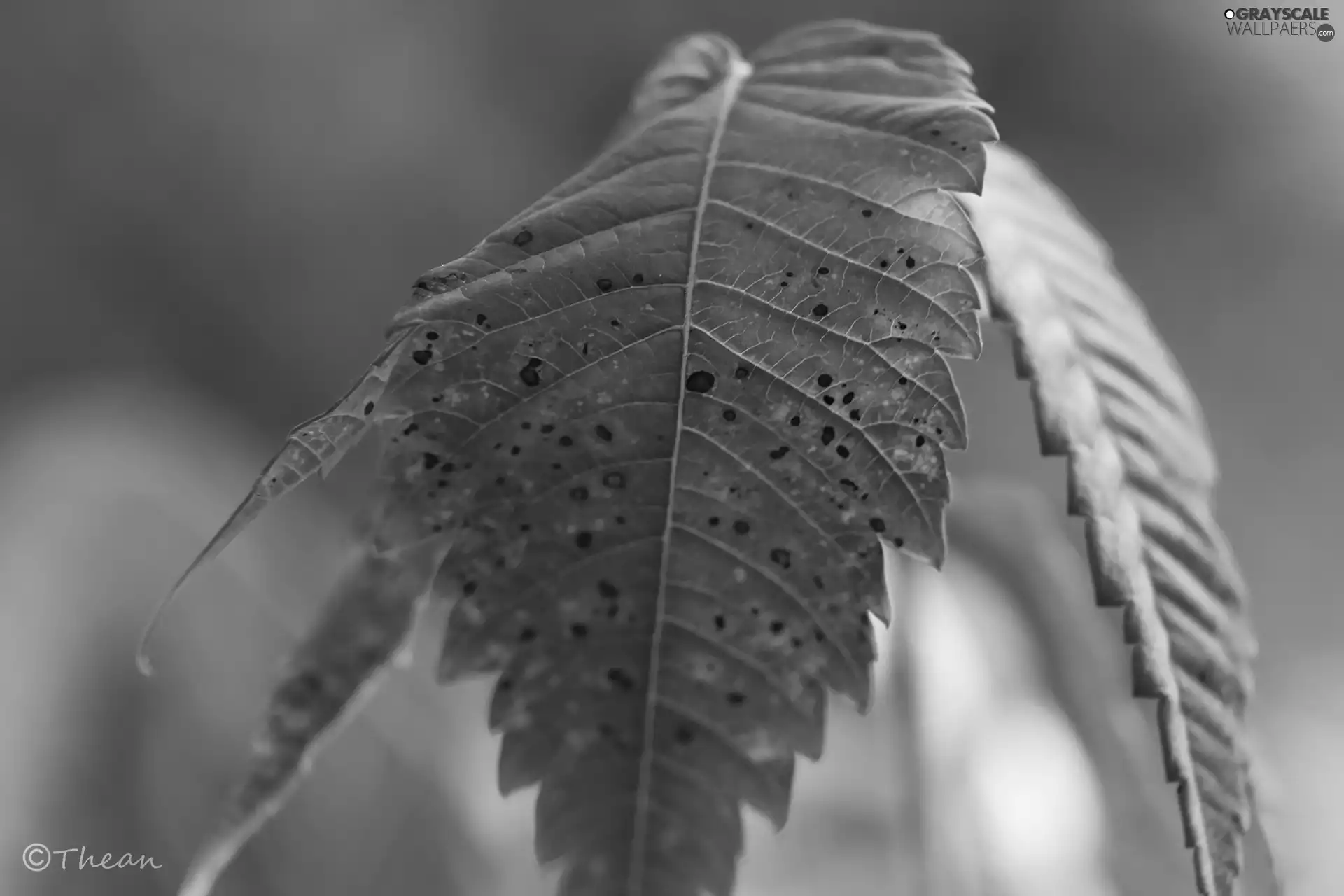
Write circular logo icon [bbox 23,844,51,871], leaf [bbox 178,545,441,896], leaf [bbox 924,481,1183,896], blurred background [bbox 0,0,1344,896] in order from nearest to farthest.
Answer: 1. leaf [bbox 178,545,441,896]
2. leaf [bbox 924,481,1183,896]
3. circular logo icon [bbox 23,844,51,871]
4. blurred background [bbox 0,0,1344,896]

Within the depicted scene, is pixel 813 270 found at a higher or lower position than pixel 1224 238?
lower

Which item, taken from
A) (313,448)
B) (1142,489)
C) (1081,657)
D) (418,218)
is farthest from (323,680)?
(418,218)

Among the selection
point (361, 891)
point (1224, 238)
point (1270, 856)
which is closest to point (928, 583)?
point (1270, 856)

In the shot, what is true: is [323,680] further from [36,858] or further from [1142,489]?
[36,858]

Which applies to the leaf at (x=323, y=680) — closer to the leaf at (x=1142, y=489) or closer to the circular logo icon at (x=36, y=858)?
the leaf at (x=1142, y=489)

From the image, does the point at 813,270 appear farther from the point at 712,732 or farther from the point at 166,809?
the point at 166,809

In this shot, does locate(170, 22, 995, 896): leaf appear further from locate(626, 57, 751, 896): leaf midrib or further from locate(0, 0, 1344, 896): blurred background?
locate(0, 0, 1344, 896): blurred background

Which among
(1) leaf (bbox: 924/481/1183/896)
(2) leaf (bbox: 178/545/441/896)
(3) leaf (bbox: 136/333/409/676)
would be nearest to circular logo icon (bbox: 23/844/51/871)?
(2) leaf (bbox: 178/545/441/896)
